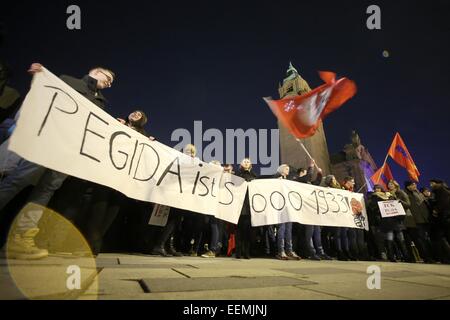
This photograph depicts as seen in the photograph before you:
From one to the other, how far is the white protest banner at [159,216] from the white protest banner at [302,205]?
1.71 meters

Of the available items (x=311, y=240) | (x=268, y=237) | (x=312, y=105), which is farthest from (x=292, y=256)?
(x=312, y=105)

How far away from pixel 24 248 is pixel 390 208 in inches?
293

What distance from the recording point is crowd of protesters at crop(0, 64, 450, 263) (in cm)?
308

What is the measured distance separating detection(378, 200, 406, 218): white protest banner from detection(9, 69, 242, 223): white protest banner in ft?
13.4

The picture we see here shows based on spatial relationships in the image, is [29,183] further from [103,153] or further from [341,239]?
[341,239]

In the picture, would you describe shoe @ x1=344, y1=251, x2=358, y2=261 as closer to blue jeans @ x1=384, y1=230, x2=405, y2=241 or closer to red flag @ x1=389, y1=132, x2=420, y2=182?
blue jeans @ x1=384, y1=230, x2=405, y2=241

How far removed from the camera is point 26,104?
265 centimetres

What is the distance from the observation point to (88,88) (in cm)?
369

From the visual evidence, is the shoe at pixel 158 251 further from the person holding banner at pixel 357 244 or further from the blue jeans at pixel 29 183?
the person holding banner at pixel 357 244

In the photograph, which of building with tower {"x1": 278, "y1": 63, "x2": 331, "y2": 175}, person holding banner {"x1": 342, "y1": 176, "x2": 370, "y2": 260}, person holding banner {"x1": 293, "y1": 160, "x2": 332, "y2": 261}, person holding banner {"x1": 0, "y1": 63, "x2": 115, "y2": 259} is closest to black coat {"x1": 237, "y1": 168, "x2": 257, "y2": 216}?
person holding banner {"x1": 293, "y1": 160, "x2": 332, "y2": 261}

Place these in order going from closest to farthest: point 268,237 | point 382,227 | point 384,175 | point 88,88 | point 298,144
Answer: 1. point 88,88
2. point 382,227
3. point 268,237
4. point 384,175
5. point 298,144
